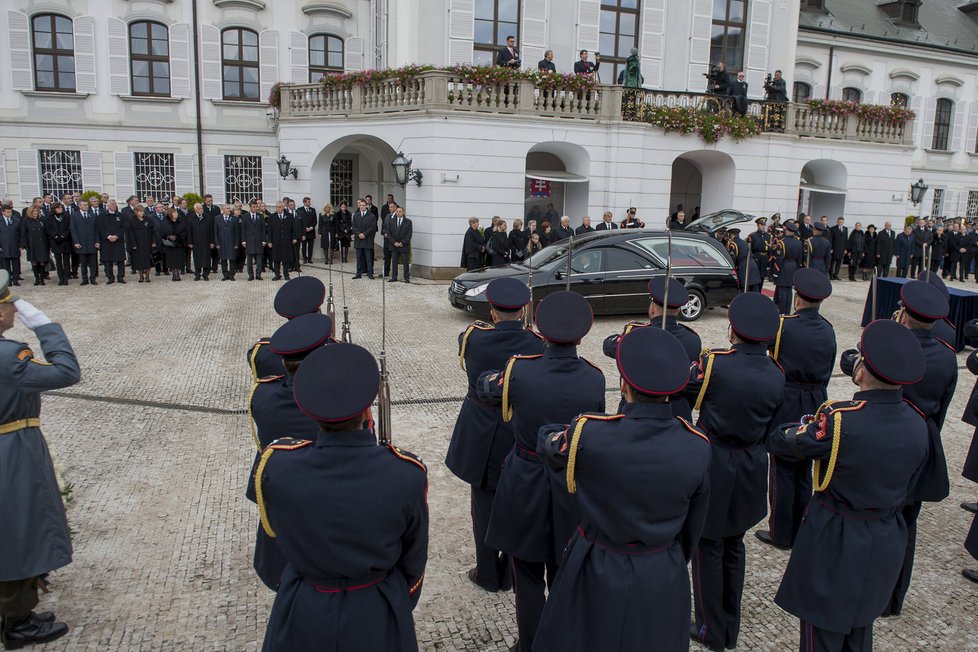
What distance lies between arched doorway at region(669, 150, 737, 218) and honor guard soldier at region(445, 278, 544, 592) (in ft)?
57.4

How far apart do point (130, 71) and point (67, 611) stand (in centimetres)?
2411

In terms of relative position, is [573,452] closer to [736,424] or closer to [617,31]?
[736,424]

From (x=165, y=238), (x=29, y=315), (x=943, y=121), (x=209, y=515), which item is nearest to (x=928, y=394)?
(x=209, y=515)

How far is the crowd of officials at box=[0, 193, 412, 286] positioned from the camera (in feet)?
51.4

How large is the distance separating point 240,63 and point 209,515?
75.1 ft

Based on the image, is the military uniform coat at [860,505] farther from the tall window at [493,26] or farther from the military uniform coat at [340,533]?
the tall window at [493,26]

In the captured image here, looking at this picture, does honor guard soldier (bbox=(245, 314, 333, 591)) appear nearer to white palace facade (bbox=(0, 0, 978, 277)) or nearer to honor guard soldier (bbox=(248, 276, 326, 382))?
honor guard soldier (bbox=(248, 276, 326, 382))

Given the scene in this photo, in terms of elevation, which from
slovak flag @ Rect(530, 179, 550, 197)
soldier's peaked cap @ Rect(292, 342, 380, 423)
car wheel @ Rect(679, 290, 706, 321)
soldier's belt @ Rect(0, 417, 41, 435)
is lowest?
car wheel @ Rect(679, 290, 706, 321)

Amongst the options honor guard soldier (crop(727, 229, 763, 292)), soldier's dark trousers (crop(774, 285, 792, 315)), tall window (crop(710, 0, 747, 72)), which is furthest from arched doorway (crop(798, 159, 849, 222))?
soldier's dark trousers (crop(774, 285, 792, 315))

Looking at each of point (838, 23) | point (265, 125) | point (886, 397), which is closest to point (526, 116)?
point (265, 125)

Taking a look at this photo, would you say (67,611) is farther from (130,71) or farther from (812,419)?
(130,71)

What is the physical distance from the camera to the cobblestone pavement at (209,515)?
4477mm

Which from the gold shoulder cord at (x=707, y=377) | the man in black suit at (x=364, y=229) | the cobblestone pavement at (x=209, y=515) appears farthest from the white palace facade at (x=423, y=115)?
the gold shoulder cord at (x=707, y=377)

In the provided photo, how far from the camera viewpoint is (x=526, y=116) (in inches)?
736
